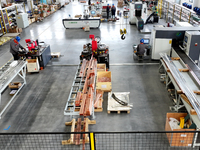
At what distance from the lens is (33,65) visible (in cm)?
984

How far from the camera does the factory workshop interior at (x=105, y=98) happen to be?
19.1ft

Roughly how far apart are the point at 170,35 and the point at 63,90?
567cm

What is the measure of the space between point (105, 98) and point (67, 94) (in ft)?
5.17

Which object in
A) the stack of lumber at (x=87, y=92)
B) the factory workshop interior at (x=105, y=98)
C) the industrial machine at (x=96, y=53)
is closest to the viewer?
the factory workshop interior at (x=105, y=98)

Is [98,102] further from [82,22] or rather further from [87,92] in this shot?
[82,22]

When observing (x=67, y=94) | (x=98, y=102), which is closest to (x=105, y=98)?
(x=98, y=102)

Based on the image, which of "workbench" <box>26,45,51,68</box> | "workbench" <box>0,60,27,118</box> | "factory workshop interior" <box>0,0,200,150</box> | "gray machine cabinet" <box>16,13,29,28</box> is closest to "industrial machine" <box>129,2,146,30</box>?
"factory workshop interior" <box>0,0,200,150</box>

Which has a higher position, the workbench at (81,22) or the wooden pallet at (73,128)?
the workbench at (81,22)

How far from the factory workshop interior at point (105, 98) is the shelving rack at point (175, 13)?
5.11m

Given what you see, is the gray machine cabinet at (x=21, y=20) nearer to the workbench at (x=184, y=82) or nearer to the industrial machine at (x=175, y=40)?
the industrial machine at (x=175, y=40)

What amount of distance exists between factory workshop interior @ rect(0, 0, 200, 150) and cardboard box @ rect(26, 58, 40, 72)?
0.16 ft

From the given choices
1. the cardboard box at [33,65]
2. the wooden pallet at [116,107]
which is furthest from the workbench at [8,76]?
the wooden pallet at [116,107]

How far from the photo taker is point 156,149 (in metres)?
5.60

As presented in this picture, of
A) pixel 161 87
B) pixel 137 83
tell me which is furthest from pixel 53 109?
pixel 161 87
